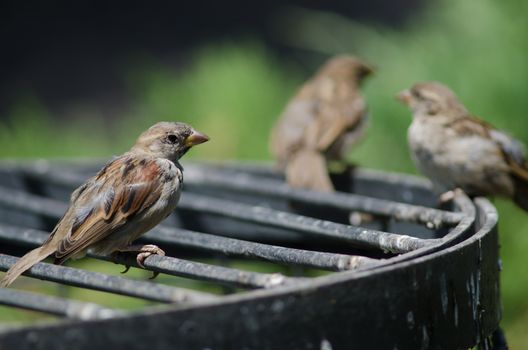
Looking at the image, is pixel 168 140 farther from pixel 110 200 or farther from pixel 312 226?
pixel 312 226

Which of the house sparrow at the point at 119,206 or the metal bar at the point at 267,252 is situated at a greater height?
the metal bar at the point at 267,252

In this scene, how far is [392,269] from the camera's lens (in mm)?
2352

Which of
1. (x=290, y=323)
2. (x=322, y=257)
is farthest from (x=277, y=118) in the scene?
(x=290, y=323)

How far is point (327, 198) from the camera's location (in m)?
4.05

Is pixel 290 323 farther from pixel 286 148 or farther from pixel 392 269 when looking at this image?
pixel 286 148

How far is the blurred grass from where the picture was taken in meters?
5.69

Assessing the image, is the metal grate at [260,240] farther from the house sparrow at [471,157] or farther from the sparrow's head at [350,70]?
the sparrow's head at [350,70]

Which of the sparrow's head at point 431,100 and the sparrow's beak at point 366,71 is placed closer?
the sparrow's head at point 431,100

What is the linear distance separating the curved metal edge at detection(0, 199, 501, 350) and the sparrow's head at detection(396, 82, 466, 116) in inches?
107

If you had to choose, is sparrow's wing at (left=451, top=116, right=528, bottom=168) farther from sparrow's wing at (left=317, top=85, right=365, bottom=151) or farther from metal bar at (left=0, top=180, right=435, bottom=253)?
metal bar at (left=0, top=180, right=435, bottom=253)

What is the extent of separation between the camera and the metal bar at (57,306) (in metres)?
2.17

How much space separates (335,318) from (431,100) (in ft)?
11.0

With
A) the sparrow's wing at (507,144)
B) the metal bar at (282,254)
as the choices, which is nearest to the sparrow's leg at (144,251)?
the metal bar at (282,254)

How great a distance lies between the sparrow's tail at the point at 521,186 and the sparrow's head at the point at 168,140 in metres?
1.73
